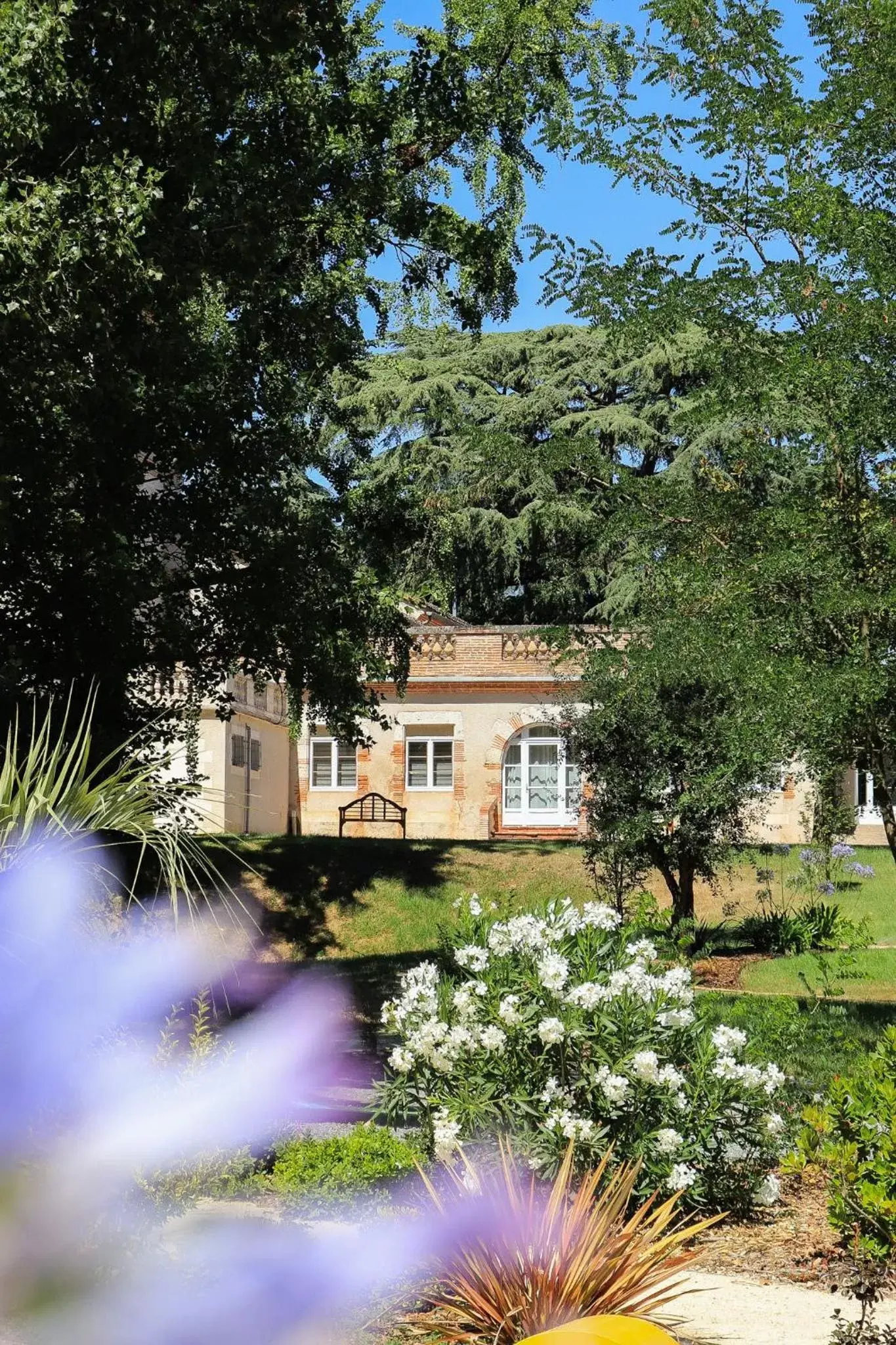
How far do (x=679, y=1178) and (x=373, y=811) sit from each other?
89.1 feet

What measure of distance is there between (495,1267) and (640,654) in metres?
5.59

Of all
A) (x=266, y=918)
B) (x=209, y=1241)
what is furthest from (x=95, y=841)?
(x=266, y=918)

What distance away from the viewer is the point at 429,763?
34.2 meters

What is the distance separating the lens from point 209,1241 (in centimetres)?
555

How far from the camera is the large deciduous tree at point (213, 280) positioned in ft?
33.7

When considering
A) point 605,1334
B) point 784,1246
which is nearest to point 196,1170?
point 784,1246

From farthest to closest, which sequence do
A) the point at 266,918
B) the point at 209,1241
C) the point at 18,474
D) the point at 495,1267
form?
1. the point at 266,918
2. the point at 18,474
3. the point at 209,1241
4. the point at 495,1267

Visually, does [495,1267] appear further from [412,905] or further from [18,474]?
[412,905]

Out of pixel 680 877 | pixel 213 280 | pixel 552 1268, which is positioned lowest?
pixel 552 1268

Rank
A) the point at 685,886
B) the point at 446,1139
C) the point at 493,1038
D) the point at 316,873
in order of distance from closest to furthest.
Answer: the point at 446,1139 → the point at 493,1038 → the point at 685,886 → the point at 316,873

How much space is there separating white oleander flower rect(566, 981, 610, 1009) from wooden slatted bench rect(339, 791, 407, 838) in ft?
84.9

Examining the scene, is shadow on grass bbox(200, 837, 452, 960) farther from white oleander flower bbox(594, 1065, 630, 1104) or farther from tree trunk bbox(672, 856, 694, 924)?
white oleander flower bbox(594, 1065, 630, 1104)

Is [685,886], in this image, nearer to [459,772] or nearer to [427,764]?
[459,772]

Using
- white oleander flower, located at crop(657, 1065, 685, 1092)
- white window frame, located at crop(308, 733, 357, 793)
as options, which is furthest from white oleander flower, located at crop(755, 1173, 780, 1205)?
white window frame, located at crop(308, 733, 357, 793)
